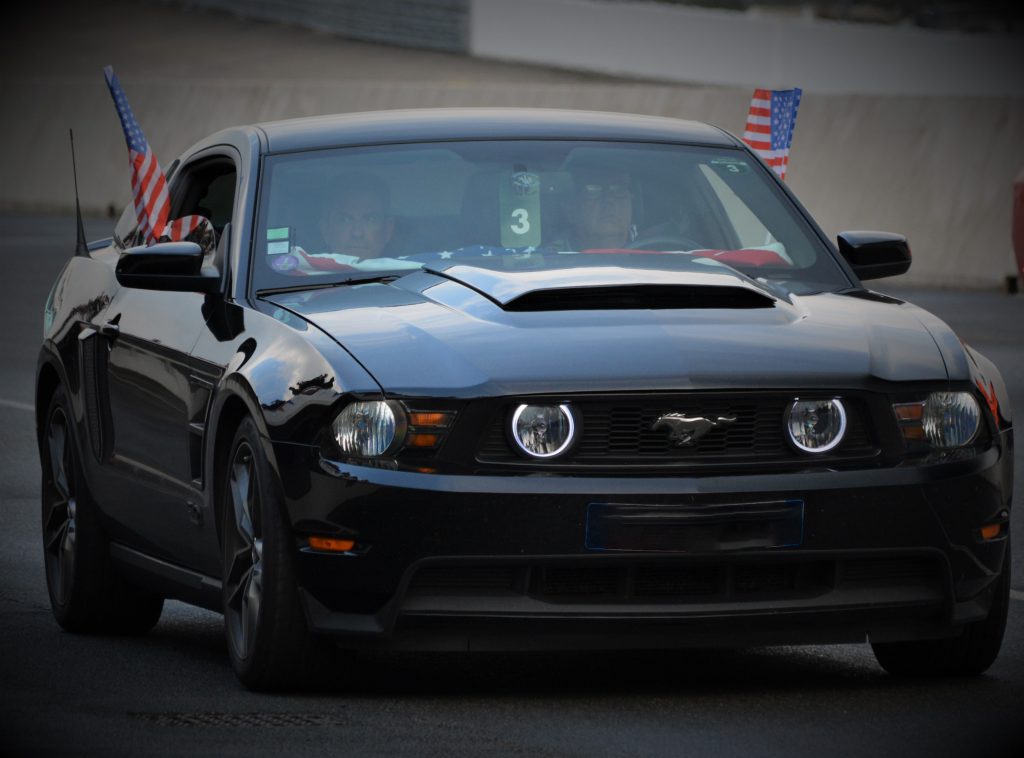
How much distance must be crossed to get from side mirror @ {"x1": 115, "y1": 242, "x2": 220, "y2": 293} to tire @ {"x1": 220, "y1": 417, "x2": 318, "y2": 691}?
67 centimetres

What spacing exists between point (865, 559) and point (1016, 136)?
19.5m

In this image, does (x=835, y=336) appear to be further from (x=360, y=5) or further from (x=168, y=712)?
(x=360, y=5)

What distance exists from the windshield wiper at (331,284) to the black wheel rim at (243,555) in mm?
650

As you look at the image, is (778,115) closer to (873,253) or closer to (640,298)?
(873,253)

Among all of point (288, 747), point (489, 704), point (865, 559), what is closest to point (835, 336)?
point (865, 559)

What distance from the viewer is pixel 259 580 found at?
21.0ft

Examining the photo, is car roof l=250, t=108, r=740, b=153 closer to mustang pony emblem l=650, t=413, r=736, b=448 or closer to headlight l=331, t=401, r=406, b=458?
headlight l=331, t=401, r=406, b=458

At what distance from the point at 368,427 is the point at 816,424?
3.55 ft

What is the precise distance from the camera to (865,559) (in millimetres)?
6258

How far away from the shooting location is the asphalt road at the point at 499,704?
5773 millimetres

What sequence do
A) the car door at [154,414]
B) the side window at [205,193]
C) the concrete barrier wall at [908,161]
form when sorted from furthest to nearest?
1. the concrete barrier wall at [908,161]
2. the side window at [205,193]
3. the car door at [154,414]

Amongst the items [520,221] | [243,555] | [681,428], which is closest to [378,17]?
[520,221]

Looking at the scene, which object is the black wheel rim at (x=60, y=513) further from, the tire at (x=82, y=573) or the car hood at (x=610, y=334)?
the car hood at (x=610, y=334)

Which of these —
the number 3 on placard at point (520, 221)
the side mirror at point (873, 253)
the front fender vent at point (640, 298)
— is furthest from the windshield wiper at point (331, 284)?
the side mirror at point (873, 253)
